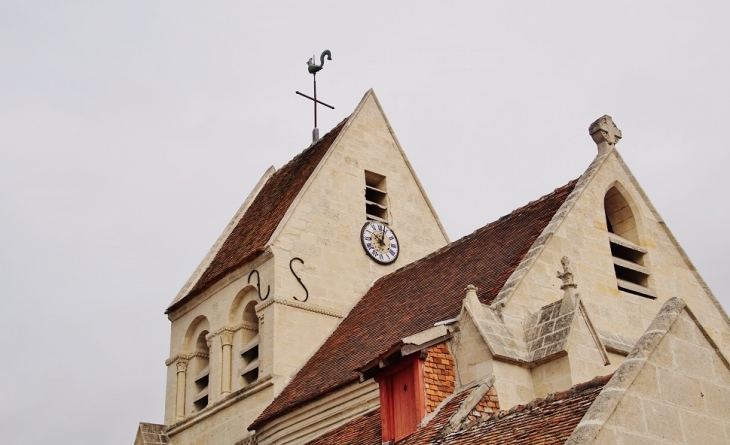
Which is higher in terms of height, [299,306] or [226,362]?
[299,306]

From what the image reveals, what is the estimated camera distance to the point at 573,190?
19.5 m

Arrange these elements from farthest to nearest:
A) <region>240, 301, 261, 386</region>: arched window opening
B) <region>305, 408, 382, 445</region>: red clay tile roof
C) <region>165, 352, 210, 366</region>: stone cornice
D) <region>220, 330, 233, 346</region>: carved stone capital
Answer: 1. <region>165, 352, 210, 366</region>: stone cornice
2. <region>220, 330, 233, 346</region>: carved stone capital
3. <region>240, 301, 261, 386</region>: arched window opening
4. <region>305, 408, 382, 445</region>: red clay tile roof

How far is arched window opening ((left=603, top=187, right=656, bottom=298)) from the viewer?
19.3 m

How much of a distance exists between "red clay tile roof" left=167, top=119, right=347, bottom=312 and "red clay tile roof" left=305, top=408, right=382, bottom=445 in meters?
6.56

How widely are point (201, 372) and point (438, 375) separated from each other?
11.7 m

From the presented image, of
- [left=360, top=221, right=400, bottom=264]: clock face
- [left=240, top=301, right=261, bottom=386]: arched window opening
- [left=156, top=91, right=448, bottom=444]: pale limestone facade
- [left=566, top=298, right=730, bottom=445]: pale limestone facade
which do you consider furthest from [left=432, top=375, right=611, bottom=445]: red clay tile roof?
[left=360, top=221, right=400, bottom=264]: clock face

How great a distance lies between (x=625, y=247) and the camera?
19734 mm

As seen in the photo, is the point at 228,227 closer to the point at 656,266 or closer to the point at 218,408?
the point at 218,408

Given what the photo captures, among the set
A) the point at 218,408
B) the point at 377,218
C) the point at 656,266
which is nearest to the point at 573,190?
the point at 656,266

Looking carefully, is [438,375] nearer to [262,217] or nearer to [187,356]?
[262,217]

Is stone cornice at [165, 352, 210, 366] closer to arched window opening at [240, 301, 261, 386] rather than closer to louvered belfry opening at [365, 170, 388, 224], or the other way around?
arched window opening at [240, 301, 261, 386]

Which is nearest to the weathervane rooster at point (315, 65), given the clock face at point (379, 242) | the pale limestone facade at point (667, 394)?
the clock face at point (379, 242)

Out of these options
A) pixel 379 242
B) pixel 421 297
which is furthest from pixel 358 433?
pixel 379 242

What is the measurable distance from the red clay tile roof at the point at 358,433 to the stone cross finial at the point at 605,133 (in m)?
6.42
